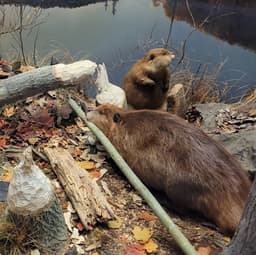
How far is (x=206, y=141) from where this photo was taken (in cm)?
269

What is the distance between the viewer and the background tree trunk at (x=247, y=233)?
168cm

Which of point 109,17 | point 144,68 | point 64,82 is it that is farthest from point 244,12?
point 64,82

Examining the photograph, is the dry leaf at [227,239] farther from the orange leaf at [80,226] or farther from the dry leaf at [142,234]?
the orange leaf at [80,226]

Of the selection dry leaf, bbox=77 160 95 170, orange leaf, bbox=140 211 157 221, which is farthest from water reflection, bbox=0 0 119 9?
orange leaf, bbox=140 211 157 221

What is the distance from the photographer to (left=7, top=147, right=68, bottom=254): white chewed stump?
1.99m

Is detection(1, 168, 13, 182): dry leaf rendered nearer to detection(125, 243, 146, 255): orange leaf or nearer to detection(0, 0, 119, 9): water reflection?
detection(125, 243, 146, 255): orange leaf

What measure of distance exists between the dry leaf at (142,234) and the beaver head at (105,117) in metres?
0.74

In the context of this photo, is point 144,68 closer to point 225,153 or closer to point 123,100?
point 123,100

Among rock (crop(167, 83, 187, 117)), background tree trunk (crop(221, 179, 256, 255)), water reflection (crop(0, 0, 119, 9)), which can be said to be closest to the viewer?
background tree trunk (crop(221, 179, 256, 255))

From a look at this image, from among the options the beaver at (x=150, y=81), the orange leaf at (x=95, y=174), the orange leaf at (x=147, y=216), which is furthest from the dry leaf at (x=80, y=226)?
the beaver at (x=150, y=81)

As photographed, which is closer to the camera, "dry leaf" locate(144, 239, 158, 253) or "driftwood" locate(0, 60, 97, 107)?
"dry leaf" locate(144, 239, 158, 253)

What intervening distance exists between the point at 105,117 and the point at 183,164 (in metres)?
0.67

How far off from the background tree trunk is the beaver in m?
1.98

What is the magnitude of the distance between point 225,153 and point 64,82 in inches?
40.8
